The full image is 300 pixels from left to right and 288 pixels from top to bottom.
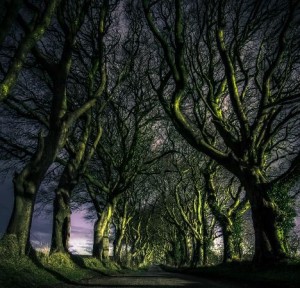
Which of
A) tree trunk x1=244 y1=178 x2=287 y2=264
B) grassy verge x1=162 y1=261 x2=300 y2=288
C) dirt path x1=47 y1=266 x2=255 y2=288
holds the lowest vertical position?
dirt path x1=47 y1=266 x2=255 y2=288

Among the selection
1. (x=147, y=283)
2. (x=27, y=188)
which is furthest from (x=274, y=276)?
(x=27, y=188)

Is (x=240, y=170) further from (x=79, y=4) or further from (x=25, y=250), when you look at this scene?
(x=79, y=4)

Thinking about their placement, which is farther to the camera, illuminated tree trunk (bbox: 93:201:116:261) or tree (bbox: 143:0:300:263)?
illuminated tree trunk (bbox: 93:201:116:261)

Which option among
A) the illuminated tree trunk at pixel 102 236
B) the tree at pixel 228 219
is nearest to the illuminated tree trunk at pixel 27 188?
the illuminated tree trunk at pixel 102 236

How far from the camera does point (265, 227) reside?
12.7 metres

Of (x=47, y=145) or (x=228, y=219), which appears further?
(x=228, y=219)

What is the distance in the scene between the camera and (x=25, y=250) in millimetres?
10953

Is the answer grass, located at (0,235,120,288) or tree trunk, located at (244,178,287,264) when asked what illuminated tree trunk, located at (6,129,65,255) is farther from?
tree trunk, located at (244,178,287,264)

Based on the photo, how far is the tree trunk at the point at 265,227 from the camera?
12234mm

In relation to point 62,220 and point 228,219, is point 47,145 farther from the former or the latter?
point 228,219

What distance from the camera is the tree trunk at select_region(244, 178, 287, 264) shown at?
12234mm

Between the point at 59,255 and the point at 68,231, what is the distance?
1.71 m

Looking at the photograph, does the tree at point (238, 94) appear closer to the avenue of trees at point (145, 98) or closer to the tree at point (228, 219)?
the avenue of trees at point (145, 98)

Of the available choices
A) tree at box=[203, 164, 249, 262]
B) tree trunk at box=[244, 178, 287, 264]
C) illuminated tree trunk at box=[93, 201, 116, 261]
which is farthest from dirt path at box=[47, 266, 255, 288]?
tree at box=[203, 164, 249, 262]
